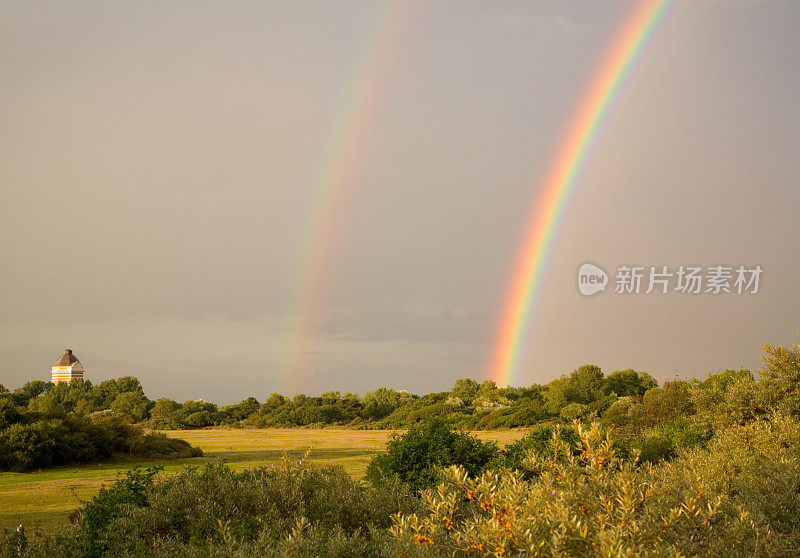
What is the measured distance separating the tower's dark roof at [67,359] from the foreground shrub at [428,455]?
9960 cm

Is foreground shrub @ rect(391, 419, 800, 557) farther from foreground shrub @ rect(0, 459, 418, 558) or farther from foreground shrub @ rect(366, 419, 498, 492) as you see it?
foreground shrub @ rect(366, 419, 498, 492)

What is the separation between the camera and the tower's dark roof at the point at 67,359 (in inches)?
4198

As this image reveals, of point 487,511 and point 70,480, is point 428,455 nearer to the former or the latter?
point 487,511

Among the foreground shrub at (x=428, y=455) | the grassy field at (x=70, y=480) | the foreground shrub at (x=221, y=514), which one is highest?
the foreground shrub at (x=221, y=514)

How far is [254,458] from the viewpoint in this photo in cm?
3747

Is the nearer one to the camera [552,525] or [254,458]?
[552,525]

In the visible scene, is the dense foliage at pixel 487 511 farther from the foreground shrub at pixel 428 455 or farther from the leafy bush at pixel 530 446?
the foreground shrub at pixel 428 455

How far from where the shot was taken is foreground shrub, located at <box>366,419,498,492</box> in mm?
20266

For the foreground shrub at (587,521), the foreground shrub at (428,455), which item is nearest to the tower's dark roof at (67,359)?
the foreground shrub at (428,455)

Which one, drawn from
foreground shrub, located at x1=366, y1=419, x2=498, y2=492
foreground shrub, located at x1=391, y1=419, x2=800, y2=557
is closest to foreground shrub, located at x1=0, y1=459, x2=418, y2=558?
foreground shrub, located at x1=391, y1=419, x2=800, y2=557

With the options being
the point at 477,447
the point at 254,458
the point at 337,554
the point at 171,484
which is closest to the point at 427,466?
the point at 477,447

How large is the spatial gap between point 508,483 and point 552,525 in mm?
836

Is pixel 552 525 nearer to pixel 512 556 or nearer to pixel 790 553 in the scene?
pixel 512 556

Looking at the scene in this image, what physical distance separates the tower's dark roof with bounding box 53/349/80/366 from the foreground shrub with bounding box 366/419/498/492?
99595mm
